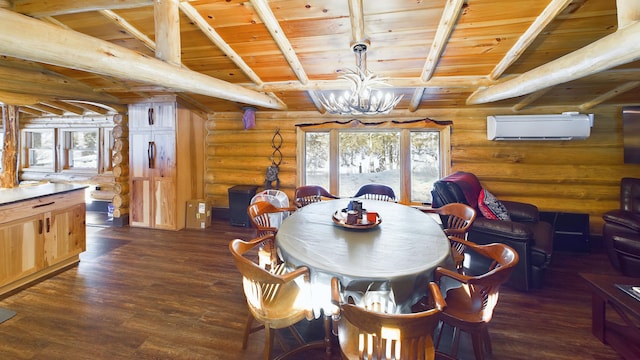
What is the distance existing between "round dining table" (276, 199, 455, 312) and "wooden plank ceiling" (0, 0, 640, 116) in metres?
1.74

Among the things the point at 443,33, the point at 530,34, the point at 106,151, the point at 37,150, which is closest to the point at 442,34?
the point at 443,33

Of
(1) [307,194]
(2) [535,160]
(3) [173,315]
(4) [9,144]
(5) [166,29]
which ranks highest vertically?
(5) [166,29]

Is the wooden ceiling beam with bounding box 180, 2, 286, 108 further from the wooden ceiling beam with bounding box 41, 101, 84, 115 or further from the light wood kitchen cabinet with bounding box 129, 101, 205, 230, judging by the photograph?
the wooden ceiling beam with bounding box 41, 101, 84, 115

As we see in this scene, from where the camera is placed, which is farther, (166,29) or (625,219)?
(625,219)

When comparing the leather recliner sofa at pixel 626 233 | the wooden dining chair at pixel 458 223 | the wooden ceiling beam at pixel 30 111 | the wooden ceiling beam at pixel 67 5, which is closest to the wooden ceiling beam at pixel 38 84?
the wooden ceiling beam at pixel 67 5

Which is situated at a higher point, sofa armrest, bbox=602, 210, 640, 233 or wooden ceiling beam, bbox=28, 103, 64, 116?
wooden ceiling beam, bbox=28, 103, 64, 116

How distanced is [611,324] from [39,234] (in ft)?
17.4

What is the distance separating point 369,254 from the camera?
183 centimetres

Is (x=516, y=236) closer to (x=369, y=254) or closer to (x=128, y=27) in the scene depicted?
(x=369, y=254)

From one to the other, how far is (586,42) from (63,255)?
6.15m

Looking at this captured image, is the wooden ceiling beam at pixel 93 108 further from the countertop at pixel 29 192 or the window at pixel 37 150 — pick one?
the countertop at pixel 29 192

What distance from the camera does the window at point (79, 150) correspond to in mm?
6383

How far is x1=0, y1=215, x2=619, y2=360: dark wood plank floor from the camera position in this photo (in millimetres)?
2049

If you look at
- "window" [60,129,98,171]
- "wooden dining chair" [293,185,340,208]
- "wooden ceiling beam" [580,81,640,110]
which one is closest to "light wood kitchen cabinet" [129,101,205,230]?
"window" [60,129,98,171]
